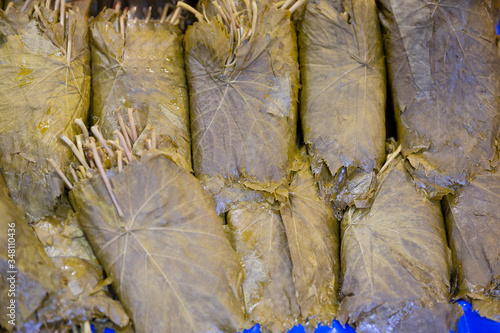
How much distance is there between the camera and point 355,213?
1.90m

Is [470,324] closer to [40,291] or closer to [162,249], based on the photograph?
[162,249]

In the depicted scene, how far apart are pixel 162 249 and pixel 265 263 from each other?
45 centimetres

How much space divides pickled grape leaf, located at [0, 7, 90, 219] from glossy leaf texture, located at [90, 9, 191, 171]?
0.08m

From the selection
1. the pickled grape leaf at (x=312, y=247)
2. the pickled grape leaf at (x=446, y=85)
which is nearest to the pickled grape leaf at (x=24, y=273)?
the pickled grape leaf at (x=312, y=247)

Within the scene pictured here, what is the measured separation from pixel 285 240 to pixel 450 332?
78 centimetres

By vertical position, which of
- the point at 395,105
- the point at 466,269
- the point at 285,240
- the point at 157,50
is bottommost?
the point at 466,269

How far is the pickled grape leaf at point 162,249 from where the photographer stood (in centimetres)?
151

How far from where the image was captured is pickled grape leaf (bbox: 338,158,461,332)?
5.50 feet

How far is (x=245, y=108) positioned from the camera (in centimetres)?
186

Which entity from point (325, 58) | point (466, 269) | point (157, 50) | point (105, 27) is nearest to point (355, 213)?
point (466, 269)

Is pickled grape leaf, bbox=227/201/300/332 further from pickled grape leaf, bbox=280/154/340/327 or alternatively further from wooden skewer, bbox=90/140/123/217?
wooden skewer, bbox=90/140/123/217

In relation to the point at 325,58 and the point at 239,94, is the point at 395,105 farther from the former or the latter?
the point at 239,94

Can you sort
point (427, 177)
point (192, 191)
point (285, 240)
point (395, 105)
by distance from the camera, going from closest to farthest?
1. point (192, 191)
2. point (285, 240)
3. point (427, 177)
4. point (395, 105)

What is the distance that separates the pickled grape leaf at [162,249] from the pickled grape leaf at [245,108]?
27cm
